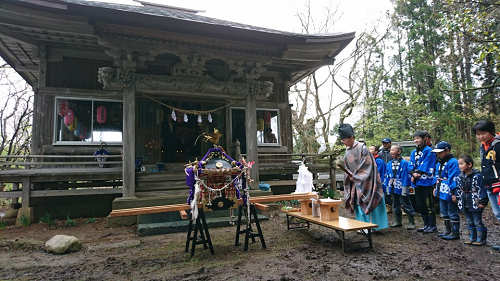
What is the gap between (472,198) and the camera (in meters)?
4.70

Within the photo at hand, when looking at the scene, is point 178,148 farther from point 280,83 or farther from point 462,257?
point 462,257

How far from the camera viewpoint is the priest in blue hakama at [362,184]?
5.24 m

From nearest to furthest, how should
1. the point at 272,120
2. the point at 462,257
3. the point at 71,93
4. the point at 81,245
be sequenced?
the point at 462,257, the point at 81,245, the point at 71,93, the point at 272,120

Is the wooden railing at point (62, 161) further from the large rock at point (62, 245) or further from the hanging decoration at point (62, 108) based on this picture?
the large rock at point (62, 245)

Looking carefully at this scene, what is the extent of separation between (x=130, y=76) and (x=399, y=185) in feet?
24.2

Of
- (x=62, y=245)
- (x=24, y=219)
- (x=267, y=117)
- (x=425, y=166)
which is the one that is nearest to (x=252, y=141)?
(x=267, y=117)

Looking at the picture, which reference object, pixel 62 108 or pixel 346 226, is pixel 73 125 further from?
pixel 346 226

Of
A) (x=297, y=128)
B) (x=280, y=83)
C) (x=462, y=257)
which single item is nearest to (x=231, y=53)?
(x=280, y=83)

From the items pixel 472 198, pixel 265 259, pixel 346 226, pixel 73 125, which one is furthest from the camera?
pixel 73 125

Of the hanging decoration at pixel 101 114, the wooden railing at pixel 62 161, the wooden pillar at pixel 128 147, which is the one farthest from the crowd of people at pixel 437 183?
the hanging decoration at pixel 101 114

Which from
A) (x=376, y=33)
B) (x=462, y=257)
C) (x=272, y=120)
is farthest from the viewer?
(x=376, y=33)

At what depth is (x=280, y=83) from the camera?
11719mm

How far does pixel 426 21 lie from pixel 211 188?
26.1 m

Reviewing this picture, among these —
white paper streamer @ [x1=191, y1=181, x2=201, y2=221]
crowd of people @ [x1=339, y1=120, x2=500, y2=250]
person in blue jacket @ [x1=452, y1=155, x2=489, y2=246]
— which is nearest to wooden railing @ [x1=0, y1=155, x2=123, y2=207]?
white paper streamer @ [x1=191, y1=181, x2=201, y2=221]
